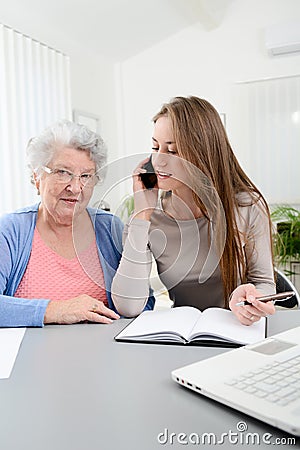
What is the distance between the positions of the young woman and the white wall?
306 cm

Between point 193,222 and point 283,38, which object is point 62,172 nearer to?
point 193,222

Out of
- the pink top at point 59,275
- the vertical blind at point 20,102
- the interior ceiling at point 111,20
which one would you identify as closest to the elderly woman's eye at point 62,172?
the pink top at point 59,275

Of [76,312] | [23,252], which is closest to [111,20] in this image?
[23,252]

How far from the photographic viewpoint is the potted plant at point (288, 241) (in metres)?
3.90

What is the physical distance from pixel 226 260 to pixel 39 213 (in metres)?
0.62

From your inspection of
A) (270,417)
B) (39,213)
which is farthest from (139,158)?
(270,417)

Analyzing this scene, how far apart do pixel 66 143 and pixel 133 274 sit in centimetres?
46

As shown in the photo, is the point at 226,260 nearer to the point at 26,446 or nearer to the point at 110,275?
the point at 110,275

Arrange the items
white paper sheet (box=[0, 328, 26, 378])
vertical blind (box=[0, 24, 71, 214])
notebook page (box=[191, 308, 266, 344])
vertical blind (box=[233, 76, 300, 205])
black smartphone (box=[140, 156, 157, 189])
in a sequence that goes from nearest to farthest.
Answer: white paper sheet (box=[0, 328, 26, 378]) → notebook page (box=[191, 308, 266, 344]) → black smartphone (box=[140, 156, 157, 189]) → vertical blind (box=[0, 24, 71, 214]) → vertical blind (box=[233, 76, 300, 205])

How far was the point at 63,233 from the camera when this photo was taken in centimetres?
157

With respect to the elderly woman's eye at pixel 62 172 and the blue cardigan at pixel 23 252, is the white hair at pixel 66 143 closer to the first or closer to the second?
the elderly woman's eye at pixel 62 172

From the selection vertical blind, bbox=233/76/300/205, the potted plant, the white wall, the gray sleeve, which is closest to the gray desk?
the gray sleeve

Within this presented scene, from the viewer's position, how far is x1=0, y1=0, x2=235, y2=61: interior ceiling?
11.0 feet

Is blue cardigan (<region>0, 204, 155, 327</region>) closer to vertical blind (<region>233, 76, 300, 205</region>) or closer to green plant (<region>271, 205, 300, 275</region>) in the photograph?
green plant (<region>271, 205, 300, 275</region>)
